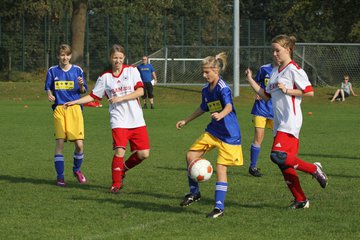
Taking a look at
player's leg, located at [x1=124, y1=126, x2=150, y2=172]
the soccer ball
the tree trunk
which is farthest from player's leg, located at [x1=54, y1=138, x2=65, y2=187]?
the tree trunk

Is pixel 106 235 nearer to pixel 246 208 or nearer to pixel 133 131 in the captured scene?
pixel 246 208

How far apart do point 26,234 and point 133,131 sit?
3085 millimetres

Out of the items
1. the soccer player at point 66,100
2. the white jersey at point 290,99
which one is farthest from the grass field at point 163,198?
the white jersey at point 290,99

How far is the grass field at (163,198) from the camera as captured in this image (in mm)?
7551

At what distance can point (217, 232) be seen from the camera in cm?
745

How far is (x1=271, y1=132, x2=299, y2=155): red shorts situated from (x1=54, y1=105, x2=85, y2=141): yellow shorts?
335 centimetres

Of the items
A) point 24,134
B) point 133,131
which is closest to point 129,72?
point 133,131

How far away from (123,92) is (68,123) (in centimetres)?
123

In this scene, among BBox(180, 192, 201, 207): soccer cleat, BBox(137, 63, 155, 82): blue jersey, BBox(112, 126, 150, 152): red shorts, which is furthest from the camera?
BBox(137, 63, 155, 82): blue jersey

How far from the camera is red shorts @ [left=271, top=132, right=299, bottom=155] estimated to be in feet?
28.2

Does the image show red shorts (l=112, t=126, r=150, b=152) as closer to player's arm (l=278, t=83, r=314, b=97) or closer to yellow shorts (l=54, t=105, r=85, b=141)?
yellow shorts (l=54, t=105, r=85, b=141)

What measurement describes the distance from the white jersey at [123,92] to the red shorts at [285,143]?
2222mm

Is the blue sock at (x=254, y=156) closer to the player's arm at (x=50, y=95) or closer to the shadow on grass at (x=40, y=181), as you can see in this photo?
the shadow on grass at (x=40, y=181)

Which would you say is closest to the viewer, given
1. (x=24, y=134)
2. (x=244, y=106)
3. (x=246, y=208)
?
(x=246, y=208)
